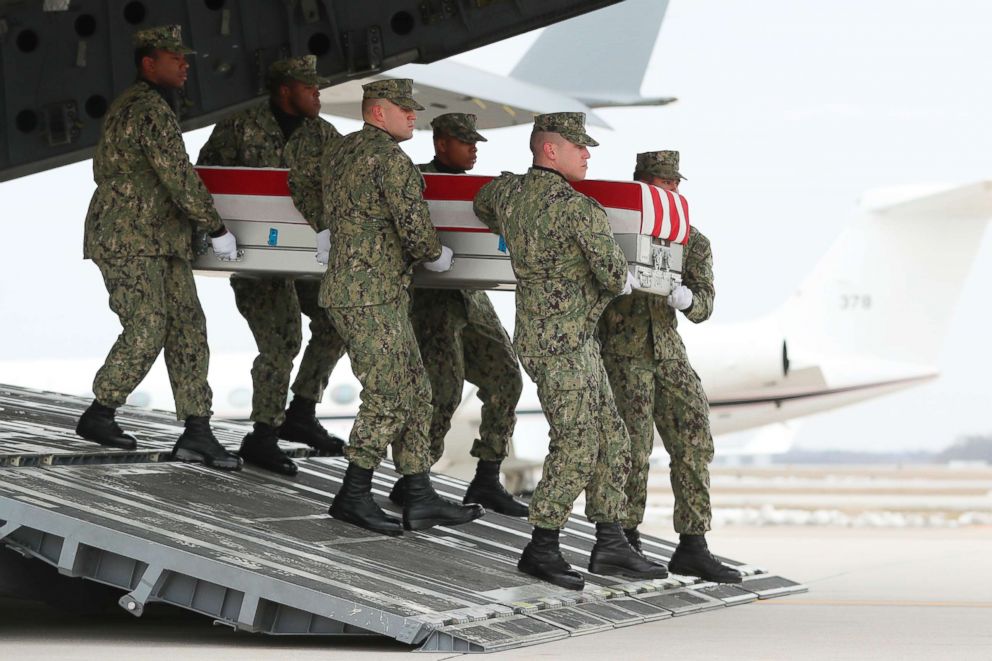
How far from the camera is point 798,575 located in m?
9.86

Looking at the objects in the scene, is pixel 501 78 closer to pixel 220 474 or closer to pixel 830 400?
pixel 220 474

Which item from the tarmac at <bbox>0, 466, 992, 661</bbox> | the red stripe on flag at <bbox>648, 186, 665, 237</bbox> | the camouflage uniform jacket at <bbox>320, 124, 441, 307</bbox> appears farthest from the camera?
the red stripe on flag at <bbox>648, 186, 665, 237</bbox>

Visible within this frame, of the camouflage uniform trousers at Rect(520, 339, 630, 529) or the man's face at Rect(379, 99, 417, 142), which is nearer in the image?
the camouflage uniform trousers at Rect(520, 339, 630, 529)

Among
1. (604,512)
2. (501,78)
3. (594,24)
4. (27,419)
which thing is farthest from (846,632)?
(594,24)

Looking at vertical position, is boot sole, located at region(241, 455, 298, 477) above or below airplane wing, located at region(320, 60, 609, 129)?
below

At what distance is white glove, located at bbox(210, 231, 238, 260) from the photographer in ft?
22.4

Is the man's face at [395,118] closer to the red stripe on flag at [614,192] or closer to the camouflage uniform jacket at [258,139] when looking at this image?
the camouflage uniform jacket at [258,139]

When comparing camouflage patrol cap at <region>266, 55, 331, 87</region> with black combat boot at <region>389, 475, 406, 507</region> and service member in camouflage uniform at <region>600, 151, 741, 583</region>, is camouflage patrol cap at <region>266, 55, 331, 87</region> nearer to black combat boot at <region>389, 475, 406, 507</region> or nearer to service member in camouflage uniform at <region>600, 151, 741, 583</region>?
service member in camouflage uniform at <region>600, 151, 741, 583</region>

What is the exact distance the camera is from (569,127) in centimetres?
621

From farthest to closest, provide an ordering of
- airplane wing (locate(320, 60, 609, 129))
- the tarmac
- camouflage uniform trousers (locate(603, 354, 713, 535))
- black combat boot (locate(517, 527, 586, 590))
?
airplane wing (locate(320, 60, 609, 129))
camouflage uniform trousers (locate(603, 354, 713, 535))
black combat boot (locate(517, 527, 586, 590))
the tarmac

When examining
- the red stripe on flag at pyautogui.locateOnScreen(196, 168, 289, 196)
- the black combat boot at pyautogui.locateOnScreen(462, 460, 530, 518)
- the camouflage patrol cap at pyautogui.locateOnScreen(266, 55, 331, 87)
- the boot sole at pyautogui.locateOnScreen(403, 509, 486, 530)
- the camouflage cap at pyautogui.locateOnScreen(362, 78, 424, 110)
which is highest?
the camouflage patrol cap at pyautogui.locateOnScreen(266, 55, 331, 87)

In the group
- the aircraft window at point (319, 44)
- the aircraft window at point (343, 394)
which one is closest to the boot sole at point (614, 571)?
the aircraft window at point (319, 44)

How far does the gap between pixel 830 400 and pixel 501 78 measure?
32.6ft

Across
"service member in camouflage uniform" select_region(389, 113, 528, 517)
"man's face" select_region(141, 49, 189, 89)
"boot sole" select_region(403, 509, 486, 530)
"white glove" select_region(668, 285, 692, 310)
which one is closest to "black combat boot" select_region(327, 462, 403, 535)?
"boot sole" select_region(403, 509, 486, 530)
